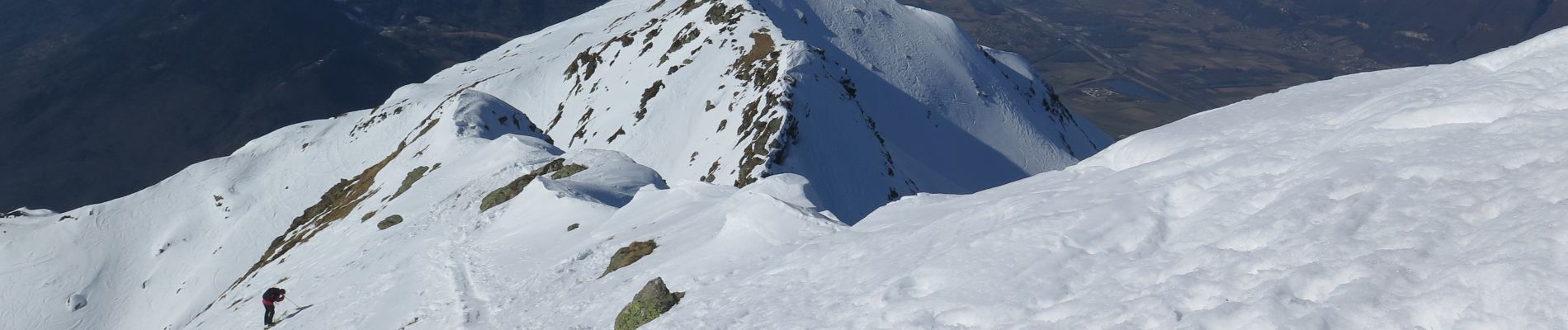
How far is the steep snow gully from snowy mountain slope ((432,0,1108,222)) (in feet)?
1.23

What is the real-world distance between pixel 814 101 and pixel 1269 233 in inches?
1854

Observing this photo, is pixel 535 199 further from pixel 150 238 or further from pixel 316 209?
pixel 150 238

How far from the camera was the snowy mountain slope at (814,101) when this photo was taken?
58.4 metres

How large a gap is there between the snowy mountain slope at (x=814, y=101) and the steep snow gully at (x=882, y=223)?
1.23 ft

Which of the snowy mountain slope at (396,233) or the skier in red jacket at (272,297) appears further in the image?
the skier in red jacket at (272,297)

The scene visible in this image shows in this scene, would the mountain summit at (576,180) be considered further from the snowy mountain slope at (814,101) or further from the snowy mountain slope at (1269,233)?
the snowy mountain slope at (1269,233)

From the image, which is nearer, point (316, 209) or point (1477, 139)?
point (1477, 139)

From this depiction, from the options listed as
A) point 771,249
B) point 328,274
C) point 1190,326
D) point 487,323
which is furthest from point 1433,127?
point 328,274

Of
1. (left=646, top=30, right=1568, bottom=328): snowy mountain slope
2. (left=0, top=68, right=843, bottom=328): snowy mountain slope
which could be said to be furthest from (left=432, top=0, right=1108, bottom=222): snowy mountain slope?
(left=646, top=30, right=1568, bottom=328): snowy mountain slope

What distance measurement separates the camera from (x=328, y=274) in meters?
39.7

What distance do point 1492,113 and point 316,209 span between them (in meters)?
76.3

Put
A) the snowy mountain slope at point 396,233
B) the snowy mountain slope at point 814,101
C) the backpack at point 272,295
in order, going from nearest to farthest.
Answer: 1. the snowy mountain slope at point 396,233
2. the backpack at point 272,295
3. the snowy mountain slope at point 814,101

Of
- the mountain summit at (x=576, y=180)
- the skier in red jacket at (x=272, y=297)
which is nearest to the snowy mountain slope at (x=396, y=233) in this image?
the mountain summit at (x=576, y=180)

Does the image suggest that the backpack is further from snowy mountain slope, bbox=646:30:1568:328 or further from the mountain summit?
snowy mountain slope, bbox=646:30:1568:328
